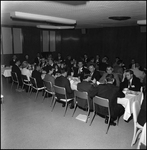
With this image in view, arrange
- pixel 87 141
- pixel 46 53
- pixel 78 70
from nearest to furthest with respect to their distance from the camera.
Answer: pixel 87 141 → pixel 78 70 → pixel 46 53

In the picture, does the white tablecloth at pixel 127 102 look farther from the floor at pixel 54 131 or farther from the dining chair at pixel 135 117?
the dining chair at pixel 135 117

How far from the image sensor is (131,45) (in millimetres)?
10461

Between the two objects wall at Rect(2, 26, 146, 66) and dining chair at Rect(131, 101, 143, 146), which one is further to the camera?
wall at Rect(2, 26, 146, 66)

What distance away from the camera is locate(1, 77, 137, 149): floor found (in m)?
3.58

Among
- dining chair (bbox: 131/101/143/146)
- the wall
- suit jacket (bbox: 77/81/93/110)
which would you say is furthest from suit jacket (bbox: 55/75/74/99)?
the wall

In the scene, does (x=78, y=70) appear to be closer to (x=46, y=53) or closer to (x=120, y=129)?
(x=120, y=129)

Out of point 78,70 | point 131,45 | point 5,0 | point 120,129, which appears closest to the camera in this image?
point 5,0

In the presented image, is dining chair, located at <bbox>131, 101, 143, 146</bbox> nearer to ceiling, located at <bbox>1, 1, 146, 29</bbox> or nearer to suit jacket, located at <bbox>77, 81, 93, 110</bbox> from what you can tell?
suit jacket, located at <bbox>77, 81, 93, 110</bbox>

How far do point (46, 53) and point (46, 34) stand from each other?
143 centimetres

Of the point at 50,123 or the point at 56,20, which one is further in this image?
the point at 56,20

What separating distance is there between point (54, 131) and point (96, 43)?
31.3 feet

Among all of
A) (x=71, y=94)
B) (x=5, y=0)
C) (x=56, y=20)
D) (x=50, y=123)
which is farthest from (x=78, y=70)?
(x=5, y=0)

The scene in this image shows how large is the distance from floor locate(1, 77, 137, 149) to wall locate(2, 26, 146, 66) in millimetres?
6527

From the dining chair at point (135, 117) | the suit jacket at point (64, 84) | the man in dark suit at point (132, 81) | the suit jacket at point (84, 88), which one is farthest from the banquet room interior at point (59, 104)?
the suit jacket at point (64, 84)
